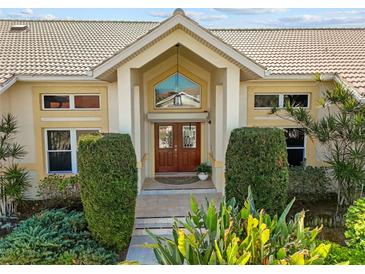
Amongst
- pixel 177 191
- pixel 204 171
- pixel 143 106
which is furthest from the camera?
pixel 143 106

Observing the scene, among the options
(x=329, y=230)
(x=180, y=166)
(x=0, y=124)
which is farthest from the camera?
(x=180, y=166)

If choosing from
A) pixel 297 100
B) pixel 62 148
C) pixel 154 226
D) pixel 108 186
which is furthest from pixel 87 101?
pixel 297 100

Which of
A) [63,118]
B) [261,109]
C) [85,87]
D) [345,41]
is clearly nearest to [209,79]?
[261,109]

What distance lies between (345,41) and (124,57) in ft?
43.7

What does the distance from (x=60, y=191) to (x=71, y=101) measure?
12.7 feet

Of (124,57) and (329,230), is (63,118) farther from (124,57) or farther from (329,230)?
(329,230)

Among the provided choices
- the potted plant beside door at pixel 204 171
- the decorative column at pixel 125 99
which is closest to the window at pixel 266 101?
the potted plant beside door at pixel 204 171

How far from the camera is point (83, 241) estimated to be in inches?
422

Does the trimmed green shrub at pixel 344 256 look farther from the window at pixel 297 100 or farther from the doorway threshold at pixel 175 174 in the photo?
the doorway threshold at pixel 175 174

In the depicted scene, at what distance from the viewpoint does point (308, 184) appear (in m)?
15.1

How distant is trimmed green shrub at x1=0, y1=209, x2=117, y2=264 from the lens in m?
9.43

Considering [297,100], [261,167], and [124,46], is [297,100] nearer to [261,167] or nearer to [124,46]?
[261,167]

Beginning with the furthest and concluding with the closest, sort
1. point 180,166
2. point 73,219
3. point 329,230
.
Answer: point 180,166, point 329,230, point 73,219

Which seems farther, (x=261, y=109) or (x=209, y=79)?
(x=209, y=79)
